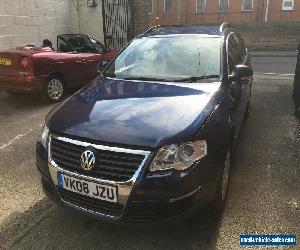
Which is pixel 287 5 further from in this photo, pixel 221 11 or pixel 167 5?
pixel 167 5

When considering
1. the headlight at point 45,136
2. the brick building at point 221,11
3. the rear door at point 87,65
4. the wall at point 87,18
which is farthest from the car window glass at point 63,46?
the brick building at point 221,11

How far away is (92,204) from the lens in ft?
9.14

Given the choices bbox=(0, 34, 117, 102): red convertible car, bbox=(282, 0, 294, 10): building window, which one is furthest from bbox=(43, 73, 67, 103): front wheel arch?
bbox=(282, 0, 294, 10): building window

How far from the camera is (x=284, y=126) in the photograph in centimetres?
578

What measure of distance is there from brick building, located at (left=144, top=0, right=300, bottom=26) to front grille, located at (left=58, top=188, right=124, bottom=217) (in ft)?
84.5

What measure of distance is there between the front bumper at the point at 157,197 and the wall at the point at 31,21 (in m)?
7.83

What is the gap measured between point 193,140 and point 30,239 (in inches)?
62.7

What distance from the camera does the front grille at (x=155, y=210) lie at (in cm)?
262

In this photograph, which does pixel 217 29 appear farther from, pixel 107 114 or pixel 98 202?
pixel 98 202

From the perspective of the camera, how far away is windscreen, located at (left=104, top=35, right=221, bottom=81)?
3852mm

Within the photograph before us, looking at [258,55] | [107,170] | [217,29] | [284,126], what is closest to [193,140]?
[107,170]

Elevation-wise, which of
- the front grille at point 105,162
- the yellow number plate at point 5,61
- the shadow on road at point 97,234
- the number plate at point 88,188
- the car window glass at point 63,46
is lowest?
the shadow on road at point 97,234

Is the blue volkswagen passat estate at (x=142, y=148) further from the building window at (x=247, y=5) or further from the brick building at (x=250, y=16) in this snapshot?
the building window at (x=247, y=5)

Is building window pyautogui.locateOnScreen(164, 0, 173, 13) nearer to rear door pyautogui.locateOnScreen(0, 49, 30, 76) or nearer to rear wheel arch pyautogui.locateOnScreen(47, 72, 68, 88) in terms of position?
rear wheel arch pyautogui.locateOnScreen(47, 72, 68, 88)
